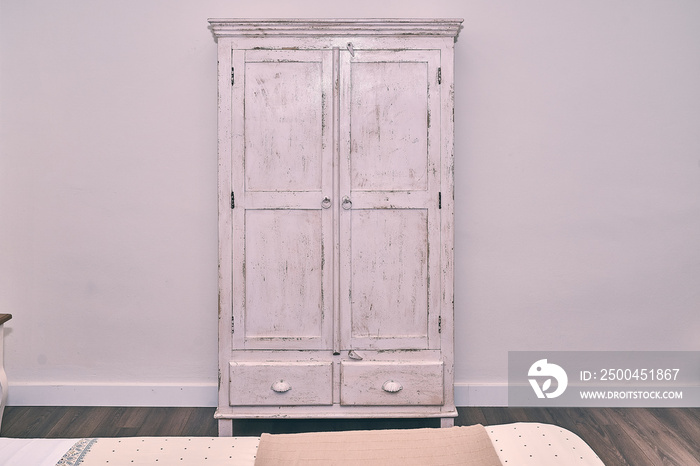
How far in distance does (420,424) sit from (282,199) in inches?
52.9

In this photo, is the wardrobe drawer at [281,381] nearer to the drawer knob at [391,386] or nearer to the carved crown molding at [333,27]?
the drawer knob at [391,386]

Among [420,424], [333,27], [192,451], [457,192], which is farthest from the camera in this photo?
[457,192]

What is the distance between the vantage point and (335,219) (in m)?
2.40

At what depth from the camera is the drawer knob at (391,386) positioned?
→ 7.84ft

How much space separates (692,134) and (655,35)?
575 millimetres

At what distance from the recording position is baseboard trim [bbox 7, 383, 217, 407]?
2.91 metres

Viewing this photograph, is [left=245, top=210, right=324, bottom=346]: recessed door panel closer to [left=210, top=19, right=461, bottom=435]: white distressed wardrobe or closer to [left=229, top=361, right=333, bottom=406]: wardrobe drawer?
[left=210, top=19, right=461, bottom=435]: white distressed wardrobe

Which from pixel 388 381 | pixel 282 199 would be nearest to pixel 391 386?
pixel 388 381

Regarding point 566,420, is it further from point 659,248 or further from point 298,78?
point 298,78

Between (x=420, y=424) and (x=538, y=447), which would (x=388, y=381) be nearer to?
(x=420, y=424)

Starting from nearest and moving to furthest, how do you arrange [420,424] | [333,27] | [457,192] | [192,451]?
1. [192,451]
2. [333,27]
3. [420,424]
4. [457,192]

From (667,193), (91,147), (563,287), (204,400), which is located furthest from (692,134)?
(91,147)

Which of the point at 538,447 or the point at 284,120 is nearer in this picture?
the point at 538,447

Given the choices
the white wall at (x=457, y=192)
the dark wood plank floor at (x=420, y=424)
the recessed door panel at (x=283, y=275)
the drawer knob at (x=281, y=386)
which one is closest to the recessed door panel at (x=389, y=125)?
the recessed door panel at (x=283, y=275)
